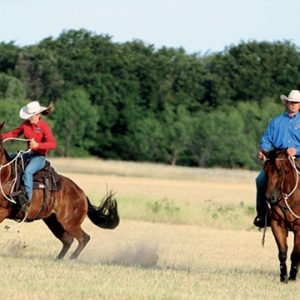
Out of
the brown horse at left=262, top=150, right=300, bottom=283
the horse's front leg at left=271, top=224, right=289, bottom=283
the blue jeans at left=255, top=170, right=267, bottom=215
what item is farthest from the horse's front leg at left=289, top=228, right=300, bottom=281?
the blue jeans at left=255, top=170, right=267, bottom=215

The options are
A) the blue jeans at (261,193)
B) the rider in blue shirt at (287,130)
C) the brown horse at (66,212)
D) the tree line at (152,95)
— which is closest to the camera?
the rider in blue shirt at (287,130)

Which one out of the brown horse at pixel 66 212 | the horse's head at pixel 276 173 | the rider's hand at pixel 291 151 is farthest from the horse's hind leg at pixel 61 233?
the rider's hand at pixel 291 151

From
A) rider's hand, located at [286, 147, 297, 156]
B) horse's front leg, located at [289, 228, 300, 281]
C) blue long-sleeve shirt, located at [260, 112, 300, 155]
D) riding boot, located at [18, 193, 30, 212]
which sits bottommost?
horse's front leg, located at [289, 228, 300, 281]

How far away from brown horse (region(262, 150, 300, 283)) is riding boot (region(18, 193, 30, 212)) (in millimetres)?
3707

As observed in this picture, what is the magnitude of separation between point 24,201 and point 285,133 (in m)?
4.05

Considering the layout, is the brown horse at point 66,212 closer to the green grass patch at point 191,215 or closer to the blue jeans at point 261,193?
the blue jeans at point 261,193

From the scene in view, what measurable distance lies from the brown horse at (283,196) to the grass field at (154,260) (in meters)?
0.66

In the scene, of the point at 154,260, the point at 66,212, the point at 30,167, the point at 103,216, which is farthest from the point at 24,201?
the point at 154,260

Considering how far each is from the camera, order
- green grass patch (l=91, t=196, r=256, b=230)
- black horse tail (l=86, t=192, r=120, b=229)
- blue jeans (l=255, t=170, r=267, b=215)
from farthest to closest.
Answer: green grass patch (l=91, t=196, r=256, b=230), black horse tail (l=86, t=192, r=120, b=229), blue jeans (l=255, t=170, r=267, b=215)

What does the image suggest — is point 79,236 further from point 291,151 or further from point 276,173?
point 291,151

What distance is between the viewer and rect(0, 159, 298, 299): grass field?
8.77 metres

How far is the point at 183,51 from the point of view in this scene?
275ft

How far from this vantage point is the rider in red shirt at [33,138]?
11703mm

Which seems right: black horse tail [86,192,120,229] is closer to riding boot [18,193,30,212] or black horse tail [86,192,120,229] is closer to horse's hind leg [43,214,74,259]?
horse's hind leg [43,214,74,259]
